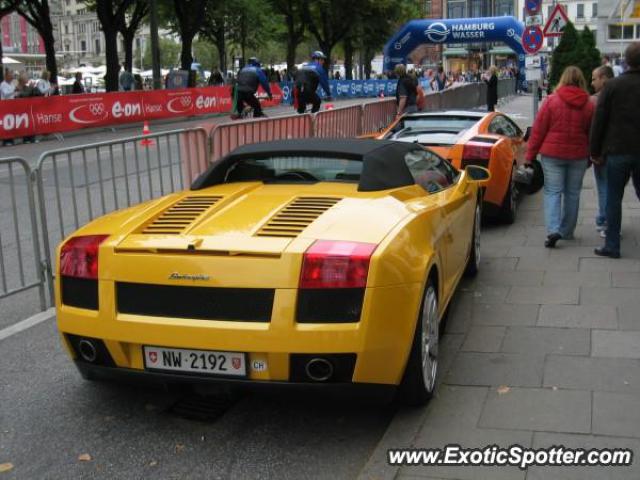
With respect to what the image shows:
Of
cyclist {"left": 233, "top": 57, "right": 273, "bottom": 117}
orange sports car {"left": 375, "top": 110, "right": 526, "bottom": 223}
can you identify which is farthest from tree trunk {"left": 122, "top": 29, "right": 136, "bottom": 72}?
orange sports car {"left": 375, "top": 110, "right": 526, "bottom": 223}

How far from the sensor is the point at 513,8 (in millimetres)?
102750

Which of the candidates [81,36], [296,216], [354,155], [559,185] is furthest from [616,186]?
[81,36]

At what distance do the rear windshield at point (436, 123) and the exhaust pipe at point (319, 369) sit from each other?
6189 millimetres

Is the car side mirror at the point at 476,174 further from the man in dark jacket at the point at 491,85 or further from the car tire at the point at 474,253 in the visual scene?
the man in dark jacket at the point at 491,85

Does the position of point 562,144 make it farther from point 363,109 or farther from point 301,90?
point 301,90

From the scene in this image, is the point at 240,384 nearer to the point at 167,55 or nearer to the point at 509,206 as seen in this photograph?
the point at 509,206

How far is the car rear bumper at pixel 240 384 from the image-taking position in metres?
3.59

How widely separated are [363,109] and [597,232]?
7859 millimetres

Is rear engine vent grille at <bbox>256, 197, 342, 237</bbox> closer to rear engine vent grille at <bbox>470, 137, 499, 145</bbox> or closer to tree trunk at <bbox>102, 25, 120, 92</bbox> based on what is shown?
rear engine vent grille at <bbox>470, 137, 499, 145</bbox>

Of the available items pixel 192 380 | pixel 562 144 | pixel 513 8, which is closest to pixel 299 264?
pixel 192 380

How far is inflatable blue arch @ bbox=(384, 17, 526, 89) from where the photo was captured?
40.1 metres

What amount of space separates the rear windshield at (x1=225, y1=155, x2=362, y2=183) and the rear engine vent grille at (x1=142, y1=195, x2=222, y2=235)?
0.52 metres

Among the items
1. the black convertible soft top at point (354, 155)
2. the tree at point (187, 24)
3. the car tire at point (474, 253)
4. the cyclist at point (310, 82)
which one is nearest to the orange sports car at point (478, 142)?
the car tire at point (474, 253)

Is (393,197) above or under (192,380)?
above
